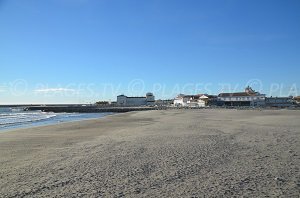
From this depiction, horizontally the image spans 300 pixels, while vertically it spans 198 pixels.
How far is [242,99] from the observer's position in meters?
98.9

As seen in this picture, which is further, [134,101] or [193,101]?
[134,101]

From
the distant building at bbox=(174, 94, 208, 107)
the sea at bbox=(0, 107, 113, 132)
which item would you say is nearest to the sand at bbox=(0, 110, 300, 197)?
the sea at bbox=(0, 107, 113, 132)

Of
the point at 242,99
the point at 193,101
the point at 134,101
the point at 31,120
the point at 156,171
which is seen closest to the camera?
the point at 156,171

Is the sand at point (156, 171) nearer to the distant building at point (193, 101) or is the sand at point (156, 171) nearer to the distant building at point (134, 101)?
the distant building at point (193, 101)

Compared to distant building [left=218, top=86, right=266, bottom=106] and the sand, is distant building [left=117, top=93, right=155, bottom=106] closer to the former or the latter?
distant building [left=218, top=86, right=266, bottom=106]

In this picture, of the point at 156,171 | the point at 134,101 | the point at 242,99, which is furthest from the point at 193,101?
the point at 156,171

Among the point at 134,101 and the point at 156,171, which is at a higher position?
the point at 134,101

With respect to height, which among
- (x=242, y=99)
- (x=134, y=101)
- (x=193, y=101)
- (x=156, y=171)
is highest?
(x=134, y=101)

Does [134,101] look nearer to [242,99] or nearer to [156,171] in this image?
[242,99]

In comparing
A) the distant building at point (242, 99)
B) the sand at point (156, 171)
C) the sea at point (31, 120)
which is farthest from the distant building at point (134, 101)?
the sand at point (156, 171)

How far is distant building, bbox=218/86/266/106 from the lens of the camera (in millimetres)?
94619

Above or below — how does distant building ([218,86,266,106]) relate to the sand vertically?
above

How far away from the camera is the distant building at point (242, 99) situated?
9462 centimetres

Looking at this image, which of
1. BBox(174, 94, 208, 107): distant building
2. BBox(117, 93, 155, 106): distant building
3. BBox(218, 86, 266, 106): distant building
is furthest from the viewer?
BBox(117, 93, 155, 106): distant building
